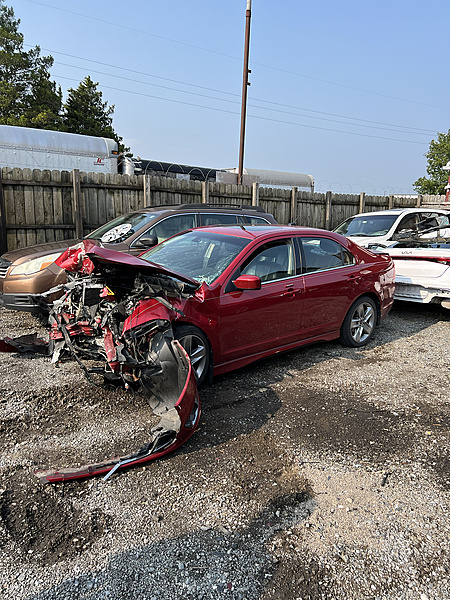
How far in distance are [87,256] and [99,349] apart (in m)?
0.82

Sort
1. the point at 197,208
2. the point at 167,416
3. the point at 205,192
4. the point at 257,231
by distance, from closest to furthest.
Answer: the point at 167,416, the point at 257,231, the point at 197,208, the point at 205,192

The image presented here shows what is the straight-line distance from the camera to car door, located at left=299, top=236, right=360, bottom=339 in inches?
216

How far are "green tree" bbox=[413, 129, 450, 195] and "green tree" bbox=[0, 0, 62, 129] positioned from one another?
29.7 m

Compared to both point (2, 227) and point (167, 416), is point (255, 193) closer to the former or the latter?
point (2, 227)

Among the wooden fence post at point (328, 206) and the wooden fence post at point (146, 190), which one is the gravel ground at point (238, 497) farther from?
the wooden fence post at point (328, 206)

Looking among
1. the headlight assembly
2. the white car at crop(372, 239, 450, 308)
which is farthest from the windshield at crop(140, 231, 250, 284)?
the white car at crop(372, 239, 450, 308)

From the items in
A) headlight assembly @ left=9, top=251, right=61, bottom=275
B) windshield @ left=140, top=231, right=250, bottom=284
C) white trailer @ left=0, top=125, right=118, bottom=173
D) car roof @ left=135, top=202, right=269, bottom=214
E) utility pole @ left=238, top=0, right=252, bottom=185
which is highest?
utility pole @ left=238, top=0, right=252, bottom=185

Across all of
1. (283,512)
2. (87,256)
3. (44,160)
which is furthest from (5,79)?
(283,512)

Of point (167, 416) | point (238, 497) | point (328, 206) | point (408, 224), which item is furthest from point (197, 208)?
point (328, 206)

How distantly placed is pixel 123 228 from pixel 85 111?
34940 mm

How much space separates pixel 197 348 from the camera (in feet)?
14.3

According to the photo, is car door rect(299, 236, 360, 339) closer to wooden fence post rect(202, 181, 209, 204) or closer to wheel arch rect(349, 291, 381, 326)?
wheel arch rect(349, 291, 381, 326)

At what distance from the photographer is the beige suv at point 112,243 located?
253 inches

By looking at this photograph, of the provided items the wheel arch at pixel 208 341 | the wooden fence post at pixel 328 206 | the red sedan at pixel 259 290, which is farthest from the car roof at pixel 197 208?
the wooden fence post at pixel 328 206
